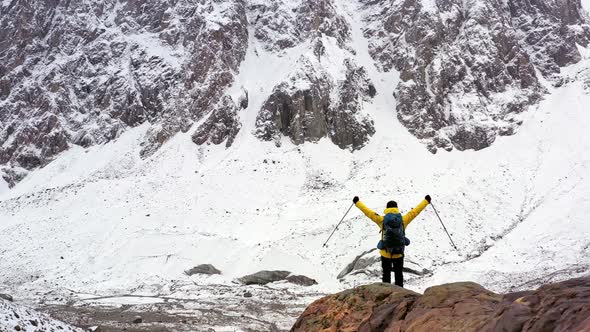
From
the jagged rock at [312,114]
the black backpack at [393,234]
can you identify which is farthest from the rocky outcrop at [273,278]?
the jagged rock at [312,114]

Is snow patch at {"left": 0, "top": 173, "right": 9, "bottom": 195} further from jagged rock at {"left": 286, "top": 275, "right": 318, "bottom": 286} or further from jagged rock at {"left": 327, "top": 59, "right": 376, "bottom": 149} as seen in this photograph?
jagged rock at {"left": 286, "top": 275, "right": 318, "bottom": 286}

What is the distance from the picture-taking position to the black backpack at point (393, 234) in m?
9.31

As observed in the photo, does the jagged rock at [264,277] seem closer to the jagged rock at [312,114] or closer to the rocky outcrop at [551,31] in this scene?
the jagged rock at [312,114]

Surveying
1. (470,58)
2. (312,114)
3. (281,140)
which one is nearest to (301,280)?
(281,140)

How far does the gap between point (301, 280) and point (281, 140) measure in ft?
94.3

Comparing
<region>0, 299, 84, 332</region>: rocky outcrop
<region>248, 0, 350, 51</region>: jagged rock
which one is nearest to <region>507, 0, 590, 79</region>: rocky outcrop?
<region>248, 0, 350, 51</region>: jagged rock

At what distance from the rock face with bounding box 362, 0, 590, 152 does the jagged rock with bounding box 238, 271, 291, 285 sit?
30.8 metres

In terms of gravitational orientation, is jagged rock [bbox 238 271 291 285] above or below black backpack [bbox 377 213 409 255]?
below

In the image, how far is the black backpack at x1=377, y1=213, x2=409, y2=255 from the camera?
9.31 metres

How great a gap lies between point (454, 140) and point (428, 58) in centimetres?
1402

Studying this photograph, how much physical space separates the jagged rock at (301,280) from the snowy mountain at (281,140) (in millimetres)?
780

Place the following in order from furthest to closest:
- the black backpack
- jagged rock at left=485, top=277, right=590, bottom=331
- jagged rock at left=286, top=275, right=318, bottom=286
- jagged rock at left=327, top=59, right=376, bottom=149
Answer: jagged rock at left=327, top=59, right=376, bottom=149 → jagged rock at left=286, top=275, right=318, bottom=286 → the black backpack → jagged rock at left=485, top=277, right=590, bottom=331

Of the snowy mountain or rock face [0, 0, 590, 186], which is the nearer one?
the snowy mountain

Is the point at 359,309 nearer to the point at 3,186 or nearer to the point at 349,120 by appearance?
the point at 349,120
